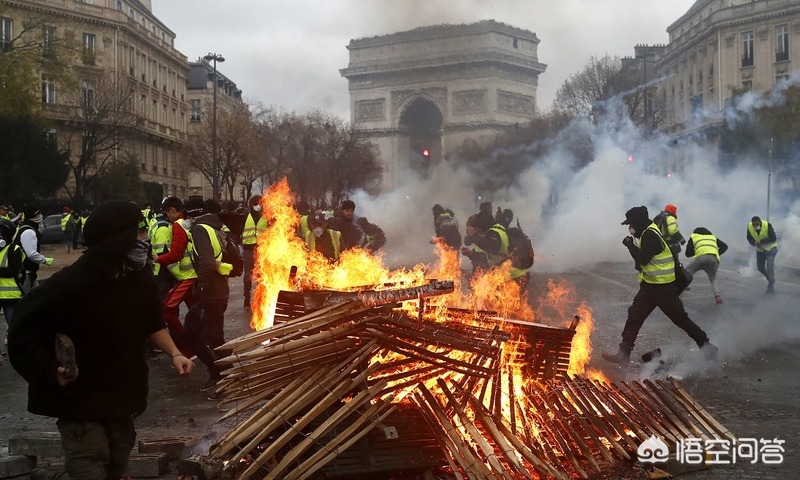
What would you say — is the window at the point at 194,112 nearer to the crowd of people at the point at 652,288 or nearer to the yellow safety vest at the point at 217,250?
the yellow safety vest at the point at 217,250

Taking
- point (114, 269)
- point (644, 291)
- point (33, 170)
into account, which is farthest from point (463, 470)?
point (33, 170)

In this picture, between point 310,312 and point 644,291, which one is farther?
point 644,291

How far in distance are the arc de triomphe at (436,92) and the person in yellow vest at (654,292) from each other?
41.1 m

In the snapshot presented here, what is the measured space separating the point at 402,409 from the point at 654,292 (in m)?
4.28

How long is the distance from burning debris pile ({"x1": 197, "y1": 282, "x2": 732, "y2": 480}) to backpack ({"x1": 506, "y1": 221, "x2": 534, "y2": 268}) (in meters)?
4.89

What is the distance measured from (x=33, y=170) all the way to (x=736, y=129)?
3308 centimetres

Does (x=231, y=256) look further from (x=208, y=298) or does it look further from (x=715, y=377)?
(x=715, y=377)

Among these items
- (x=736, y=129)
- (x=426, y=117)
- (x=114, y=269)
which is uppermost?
(x=426, y=117)

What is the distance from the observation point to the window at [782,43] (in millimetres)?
48031

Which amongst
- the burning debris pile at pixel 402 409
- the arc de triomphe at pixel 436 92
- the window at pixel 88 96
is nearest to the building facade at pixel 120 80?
the window at pixel 88 96

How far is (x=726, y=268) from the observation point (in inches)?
870

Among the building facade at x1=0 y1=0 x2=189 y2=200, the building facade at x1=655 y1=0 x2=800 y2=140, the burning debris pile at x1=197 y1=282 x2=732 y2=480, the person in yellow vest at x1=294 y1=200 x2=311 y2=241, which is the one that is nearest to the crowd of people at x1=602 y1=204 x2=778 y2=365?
the burning debris pile at x1=197 y1=282 x2=732 y2=480

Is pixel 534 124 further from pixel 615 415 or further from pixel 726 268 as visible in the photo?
pixel 615 415

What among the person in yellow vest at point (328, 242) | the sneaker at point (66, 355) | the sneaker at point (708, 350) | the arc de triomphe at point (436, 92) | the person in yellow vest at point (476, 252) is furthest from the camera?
the arc de triomphe at point (436, 92)
